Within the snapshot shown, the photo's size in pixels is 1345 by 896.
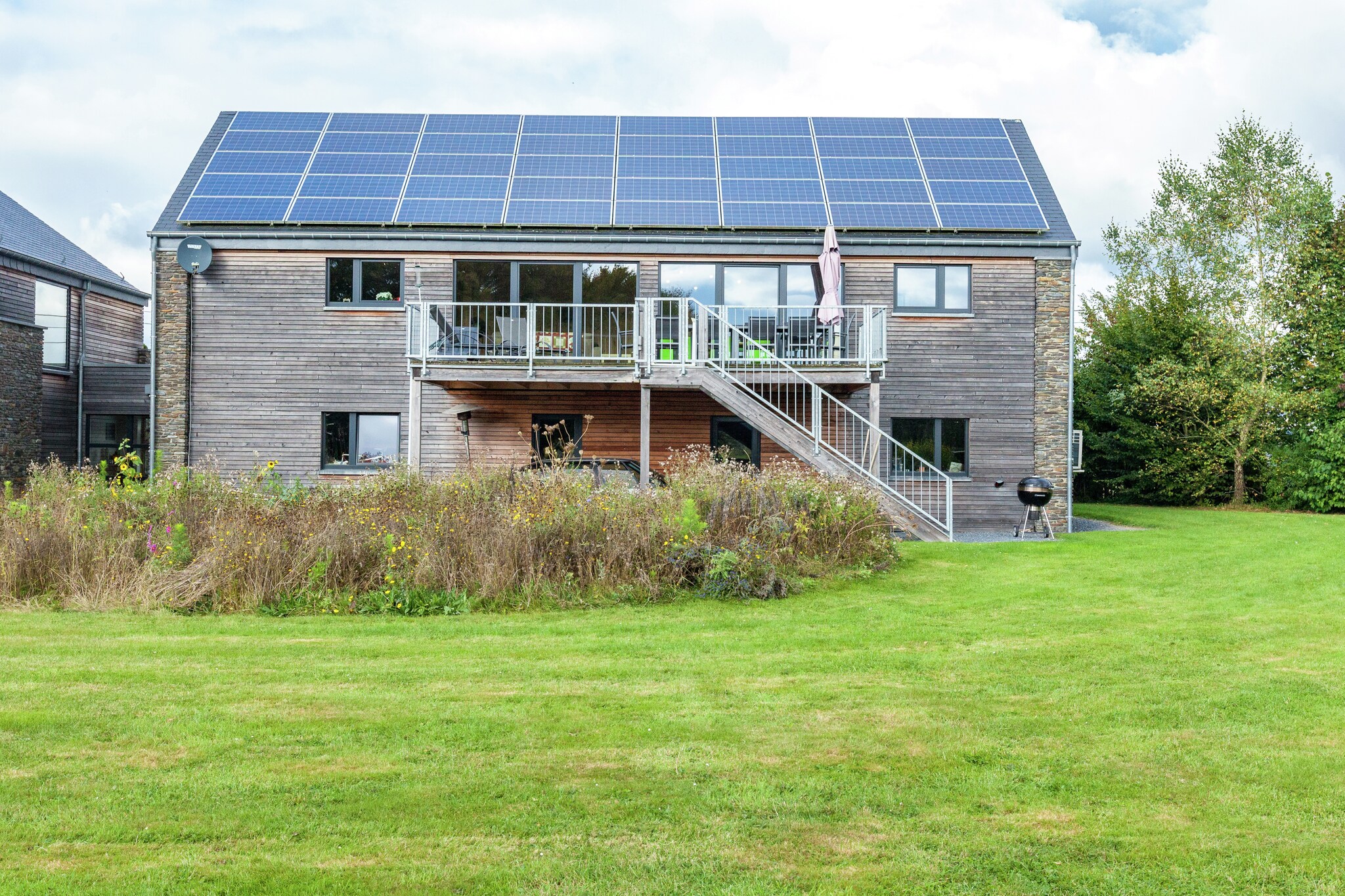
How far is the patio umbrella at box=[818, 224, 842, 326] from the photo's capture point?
16.8m

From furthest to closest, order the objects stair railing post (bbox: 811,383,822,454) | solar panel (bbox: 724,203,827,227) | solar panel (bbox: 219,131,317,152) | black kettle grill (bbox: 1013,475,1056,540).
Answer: solar panel (bbox: 219,131,317,152)
solar panel (bbox: 724,203,827,227)
black kettle grill (bbox: 1013,475,1056,540)
stair railing post (bbox: 811,383,822,454)

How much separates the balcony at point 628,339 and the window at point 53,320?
12.7 meters

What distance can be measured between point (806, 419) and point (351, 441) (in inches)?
352

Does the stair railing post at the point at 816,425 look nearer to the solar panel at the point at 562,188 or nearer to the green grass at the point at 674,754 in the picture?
the green grass at the point at 674,754

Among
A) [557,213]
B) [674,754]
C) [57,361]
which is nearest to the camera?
[674,754]

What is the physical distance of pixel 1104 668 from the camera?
689 cm

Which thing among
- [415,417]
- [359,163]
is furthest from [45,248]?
[415,417]

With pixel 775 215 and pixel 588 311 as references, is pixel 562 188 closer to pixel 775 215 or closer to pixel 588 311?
pixel 588 311

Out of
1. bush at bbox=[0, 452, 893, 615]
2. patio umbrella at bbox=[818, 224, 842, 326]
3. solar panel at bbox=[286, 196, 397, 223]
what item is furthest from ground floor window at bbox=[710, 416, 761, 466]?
solar panel at bbox=[286, 196, 397, 223]

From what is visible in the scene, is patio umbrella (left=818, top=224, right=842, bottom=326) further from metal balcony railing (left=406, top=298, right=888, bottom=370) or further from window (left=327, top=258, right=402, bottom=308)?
window (left=327, top=258, right=402, bottom=308)

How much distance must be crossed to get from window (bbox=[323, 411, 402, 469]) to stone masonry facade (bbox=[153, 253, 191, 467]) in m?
2.77

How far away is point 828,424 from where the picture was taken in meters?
17.2

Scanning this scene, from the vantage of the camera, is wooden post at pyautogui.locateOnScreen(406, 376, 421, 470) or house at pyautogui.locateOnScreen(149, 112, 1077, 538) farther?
house at pyautogui.locateOnScreen(149, 112, 1077, 538)

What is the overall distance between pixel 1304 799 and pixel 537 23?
19694 millimetres
